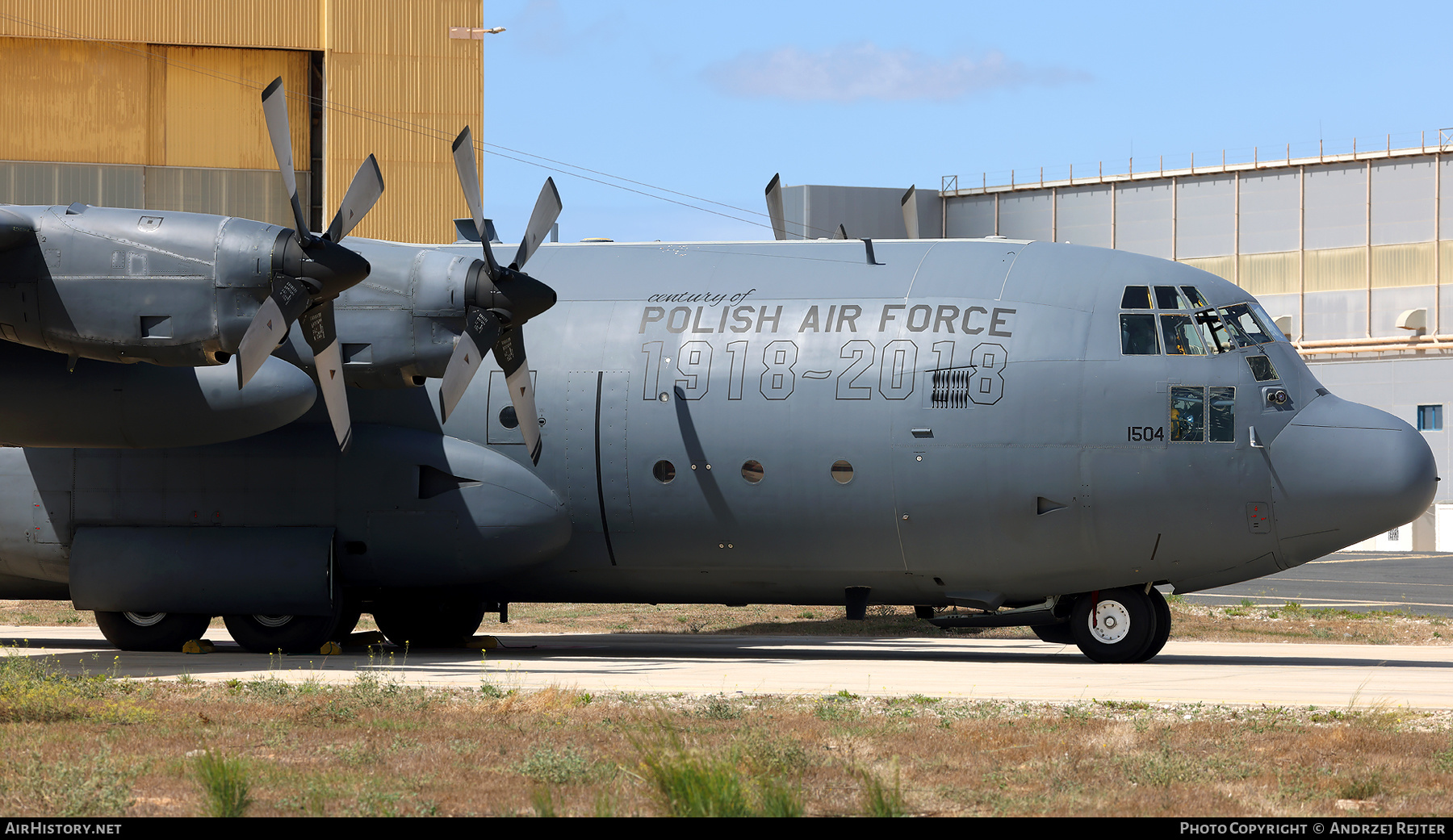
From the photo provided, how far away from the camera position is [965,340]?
1955 centimetres

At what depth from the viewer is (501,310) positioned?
18.5 meters

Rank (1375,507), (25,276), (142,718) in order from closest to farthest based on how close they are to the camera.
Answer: (142,718), (25,276), (1375,507)

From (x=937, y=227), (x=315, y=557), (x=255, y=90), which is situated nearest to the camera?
(x=315, y=557)

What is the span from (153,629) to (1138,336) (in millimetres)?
14079

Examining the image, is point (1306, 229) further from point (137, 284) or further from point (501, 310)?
point (137, 284)

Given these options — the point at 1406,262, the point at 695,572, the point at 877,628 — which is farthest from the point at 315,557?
the point at 1406,262

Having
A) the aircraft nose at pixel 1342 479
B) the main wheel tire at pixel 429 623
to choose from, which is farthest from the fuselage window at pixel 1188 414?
the main wheel tire at pixel 429 623

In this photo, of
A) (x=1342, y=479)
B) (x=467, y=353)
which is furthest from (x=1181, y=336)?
(x=467, y=353)

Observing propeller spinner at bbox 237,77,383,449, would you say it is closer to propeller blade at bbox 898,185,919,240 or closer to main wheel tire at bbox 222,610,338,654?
main wheel tire at bbox 222,610,338,654

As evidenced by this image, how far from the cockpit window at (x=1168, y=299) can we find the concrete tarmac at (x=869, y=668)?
15.1ft

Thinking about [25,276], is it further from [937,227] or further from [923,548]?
[937,227]

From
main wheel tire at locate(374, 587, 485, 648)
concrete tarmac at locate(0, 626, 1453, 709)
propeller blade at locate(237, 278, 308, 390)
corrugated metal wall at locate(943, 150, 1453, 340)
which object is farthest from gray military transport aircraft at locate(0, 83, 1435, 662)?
corrugated metal wall at locate(943, 150, 1453, 340)

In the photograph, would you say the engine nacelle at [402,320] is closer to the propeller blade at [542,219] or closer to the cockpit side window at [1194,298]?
the propeller blade at [542,219]

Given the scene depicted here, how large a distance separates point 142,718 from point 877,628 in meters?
16.6
